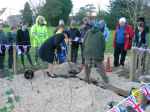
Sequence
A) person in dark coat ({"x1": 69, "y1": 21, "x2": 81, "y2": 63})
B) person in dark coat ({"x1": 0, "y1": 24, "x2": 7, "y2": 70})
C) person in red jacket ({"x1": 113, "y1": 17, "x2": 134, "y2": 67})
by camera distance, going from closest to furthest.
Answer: person in dark coat ({"x1": 0, "y1": 24, "x2": 7, "y2": 70}) → person in red jacket ({"x1": 113, "y1": 17, "x2": 134, "y2": 67}) → person in dark coat ({"x1": 69, "y1": 21, "x2": 81, "y2": 63})

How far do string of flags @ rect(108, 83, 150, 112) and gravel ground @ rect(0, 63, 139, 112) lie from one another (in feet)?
6.55

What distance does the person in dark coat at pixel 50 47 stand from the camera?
1259cm

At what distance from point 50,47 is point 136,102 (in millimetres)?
6067

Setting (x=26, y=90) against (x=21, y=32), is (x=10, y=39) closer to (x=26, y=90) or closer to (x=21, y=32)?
(x=21, y=32)

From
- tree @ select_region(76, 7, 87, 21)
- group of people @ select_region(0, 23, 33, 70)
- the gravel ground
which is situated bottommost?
the gravel ground

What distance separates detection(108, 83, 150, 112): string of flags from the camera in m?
6.78

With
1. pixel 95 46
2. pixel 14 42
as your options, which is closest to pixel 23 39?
pixel 14 42

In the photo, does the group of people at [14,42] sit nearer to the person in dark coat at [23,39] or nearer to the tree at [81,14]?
the person in dark coat at [23,39]

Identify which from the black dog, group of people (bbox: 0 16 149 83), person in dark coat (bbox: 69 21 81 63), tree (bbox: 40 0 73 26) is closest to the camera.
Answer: the black dog

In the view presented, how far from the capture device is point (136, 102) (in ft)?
22.7

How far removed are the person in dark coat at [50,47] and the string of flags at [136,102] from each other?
5693 mm

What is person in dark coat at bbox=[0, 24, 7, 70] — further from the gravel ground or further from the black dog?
the black dog

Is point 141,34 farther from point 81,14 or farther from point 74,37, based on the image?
point 81,14

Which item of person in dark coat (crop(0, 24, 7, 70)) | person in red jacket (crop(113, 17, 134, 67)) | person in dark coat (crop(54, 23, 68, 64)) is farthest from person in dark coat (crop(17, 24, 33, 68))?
person in red jacket (crop(113, 17, 134, 67))
